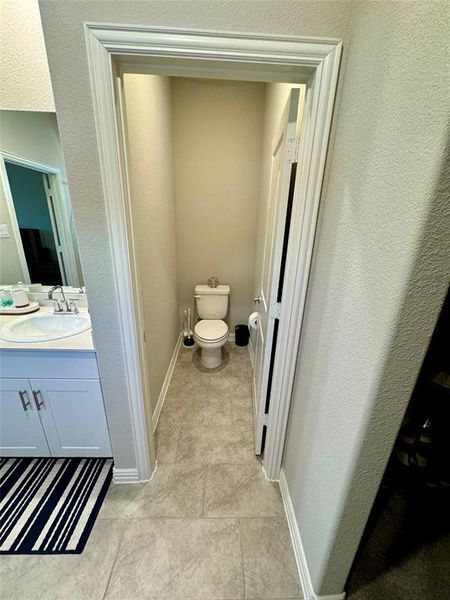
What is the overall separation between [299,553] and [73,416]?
4.39 ft

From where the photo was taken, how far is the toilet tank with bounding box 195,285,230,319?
267 cm

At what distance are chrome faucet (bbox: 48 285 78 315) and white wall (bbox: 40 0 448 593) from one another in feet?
2.26

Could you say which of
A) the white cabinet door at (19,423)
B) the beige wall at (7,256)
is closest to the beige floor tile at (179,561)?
the white cabinet door at (19,423)

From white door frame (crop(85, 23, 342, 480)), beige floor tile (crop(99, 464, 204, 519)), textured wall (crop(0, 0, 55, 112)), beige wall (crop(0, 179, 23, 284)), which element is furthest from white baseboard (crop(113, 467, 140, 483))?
textured wall (crop(0, 0, 55, 112))

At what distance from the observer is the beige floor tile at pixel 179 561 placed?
3.36 feet

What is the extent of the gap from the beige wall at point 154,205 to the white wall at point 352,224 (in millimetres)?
368

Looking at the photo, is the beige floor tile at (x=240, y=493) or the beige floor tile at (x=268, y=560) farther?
the beige floor tile at (x=240, y=493)

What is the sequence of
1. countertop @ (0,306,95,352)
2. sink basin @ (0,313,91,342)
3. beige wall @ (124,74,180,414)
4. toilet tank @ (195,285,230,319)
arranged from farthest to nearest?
1. toilet tank @ (195,285,230,319)
2. sink basin @ (0,313,91,342)
3. beige wall @ (124,74,180,414)
4. countertop @ (0,306,95,352)

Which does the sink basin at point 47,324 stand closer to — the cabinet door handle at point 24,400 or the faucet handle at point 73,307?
the faucet handle at point 73,307

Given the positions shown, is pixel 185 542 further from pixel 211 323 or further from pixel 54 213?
pixel 54 213

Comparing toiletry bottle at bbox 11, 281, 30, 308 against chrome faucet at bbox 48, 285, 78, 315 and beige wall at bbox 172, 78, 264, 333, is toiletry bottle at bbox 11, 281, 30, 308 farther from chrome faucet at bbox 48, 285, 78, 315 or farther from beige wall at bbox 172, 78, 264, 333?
beige wall at bbox 172, 78, 264, 333

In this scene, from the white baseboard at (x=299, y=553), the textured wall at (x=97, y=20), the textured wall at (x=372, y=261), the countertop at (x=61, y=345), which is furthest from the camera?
the countertop at (x=61, y=345)

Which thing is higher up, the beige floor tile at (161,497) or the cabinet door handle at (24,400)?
the cabinet door handle at (24,400)

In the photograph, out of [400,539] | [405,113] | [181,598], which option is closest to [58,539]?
[181,598]
